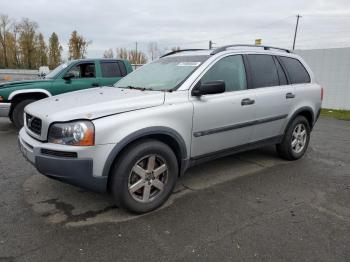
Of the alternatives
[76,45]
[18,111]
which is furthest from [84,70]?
[76,45]

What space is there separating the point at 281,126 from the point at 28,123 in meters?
3.59

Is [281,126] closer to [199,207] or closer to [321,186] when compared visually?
[321,186]

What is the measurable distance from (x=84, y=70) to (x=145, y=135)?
5.56 metres

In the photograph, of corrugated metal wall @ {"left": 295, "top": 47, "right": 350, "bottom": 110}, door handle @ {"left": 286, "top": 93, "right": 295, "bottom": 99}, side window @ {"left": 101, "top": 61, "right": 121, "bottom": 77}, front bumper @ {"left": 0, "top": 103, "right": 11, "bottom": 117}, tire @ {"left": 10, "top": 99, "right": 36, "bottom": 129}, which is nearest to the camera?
door handle @ {"left": 286, "top": 93, "right": 295, "bottom": 99}

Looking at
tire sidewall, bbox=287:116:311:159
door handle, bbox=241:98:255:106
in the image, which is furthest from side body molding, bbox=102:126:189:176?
tire sidewall, bbox=287:116:311:159

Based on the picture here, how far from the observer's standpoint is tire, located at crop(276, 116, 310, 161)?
5043 millimetres

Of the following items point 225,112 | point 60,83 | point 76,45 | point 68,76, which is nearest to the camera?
point 225,112

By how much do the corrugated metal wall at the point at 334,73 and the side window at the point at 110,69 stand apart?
916cm

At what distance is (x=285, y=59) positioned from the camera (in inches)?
197

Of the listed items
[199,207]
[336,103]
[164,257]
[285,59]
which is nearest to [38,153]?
[164,257]

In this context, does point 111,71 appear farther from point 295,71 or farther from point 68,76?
point 295,71

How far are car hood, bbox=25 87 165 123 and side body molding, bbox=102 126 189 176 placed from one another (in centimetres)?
26

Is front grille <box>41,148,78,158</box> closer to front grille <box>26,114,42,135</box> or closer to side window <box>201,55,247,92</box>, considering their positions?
front grille <box>26,114,42,135</box>

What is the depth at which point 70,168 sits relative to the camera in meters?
2.88
